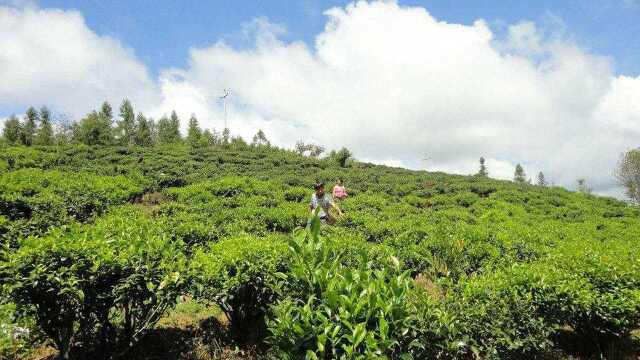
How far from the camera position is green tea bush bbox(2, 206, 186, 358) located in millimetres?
3314

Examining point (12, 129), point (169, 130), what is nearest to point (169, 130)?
point (169, 130)

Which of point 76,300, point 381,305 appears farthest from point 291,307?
point 76,300

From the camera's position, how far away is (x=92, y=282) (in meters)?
3.47

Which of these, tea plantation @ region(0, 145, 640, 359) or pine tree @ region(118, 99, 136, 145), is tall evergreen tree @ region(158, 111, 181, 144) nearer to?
pine tree @ region(118, 99, 136, 145)

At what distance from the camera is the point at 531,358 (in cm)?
425

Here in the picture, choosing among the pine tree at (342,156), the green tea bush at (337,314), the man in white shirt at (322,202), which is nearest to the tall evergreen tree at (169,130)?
the pine tree at (342,156)

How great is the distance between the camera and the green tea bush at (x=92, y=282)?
10.9ft

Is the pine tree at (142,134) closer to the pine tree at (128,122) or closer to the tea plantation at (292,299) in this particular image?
the pine tree at (128,122)

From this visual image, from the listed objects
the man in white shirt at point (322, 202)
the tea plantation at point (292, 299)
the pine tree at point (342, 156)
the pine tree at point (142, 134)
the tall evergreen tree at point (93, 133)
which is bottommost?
the tea plantation at point (292, 299)

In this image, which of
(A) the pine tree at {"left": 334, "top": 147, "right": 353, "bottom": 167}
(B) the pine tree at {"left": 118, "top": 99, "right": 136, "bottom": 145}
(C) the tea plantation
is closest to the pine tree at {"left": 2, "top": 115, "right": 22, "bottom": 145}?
(B) the pine tree at {"left": 118, "top": 99, "right": 136, "bottom": 145}

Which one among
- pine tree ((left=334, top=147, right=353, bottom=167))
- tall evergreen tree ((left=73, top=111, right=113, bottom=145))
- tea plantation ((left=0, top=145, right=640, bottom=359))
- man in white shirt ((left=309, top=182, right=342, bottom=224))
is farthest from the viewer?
tall evergreen tree ((left=73, top=111, right=113, bottom=145))

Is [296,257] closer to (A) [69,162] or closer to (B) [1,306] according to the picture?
(B) [1,306]

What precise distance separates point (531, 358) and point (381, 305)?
247cm

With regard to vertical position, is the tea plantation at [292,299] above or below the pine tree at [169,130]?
below
